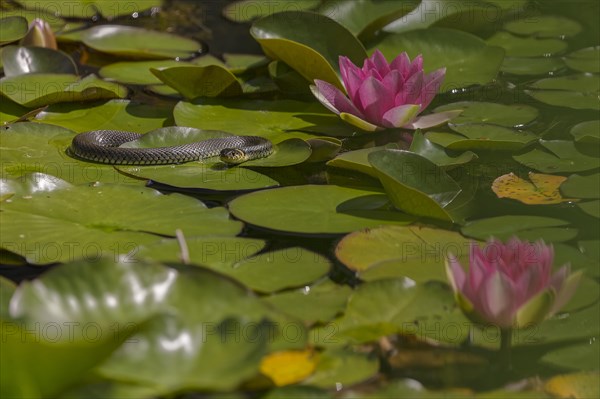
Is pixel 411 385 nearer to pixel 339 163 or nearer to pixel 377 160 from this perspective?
pixel 377 160

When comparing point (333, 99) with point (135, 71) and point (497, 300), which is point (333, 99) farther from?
point (497, 300)

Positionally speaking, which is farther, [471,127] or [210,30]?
[210,30]

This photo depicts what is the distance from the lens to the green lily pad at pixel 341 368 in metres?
2.42

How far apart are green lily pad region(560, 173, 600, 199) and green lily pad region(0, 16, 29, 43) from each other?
3380mm

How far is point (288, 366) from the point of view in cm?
248

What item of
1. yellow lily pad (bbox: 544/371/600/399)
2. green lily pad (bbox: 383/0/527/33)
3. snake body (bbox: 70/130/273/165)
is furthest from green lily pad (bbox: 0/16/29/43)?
yellow lily pad (bbox: 544/371/600/399)

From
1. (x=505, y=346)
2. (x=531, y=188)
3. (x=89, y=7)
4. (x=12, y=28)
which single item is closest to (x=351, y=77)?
(x=531, y=188)

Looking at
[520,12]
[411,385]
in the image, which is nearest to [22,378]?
[411,385]

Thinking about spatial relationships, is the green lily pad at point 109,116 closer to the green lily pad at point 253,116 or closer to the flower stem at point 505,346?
the green lily pad at point 253,116

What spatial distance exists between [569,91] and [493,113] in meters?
0.54

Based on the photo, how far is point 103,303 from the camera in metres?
2.34

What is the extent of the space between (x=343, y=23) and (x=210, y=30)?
1.10m

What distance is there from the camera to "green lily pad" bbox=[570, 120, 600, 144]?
4094 millimetres

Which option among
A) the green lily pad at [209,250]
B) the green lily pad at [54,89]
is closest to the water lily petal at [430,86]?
the green lily pad at [209,250]
